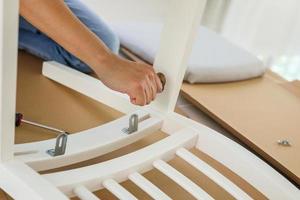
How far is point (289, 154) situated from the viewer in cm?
89

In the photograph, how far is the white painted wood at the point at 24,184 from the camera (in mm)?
573

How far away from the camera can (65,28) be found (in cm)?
74

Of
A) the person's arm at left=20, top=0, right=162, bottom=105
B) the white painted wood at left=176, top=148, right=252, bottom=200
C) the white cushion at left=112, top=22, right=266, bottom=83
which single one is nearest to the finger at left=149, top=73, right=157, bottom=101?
the person's arm at left=20, top=0, right=162, bottom=105

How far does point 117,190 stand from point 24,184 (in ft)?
0.41

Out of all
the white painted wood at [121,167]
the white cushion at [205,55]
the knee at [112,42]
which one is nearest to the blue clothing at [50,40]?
the knee at [112,42]

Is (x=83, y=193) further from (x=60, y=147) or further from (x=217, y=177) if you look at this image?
(x=217, y=177)

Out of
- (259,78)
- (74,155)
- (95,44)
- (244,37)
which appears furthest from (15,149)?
(244,37)

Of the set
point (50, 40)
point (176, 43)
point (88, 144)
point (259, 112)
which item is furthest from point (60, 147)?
point (259, 112)

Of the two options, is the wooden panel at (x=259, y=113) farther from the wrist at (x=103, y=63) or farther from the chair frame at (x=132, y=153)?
the wrist at (x=103, y=63)

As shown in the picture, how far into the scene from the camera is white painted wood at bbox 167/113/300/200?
2.24 feet

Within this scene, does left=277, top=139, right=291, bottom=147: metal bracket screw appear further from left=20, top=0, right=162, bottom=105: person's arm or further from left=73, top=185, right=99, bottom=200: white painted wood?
left=73, top=185, right=99, bottom=200: white painted wood

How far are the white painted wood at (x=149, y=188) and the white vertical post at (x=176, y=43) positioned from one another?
186mm

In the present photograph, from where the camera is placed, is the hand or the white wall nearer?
the hand

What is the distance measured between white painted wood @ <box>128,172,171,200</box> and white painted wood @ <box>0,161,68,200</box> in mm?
127
